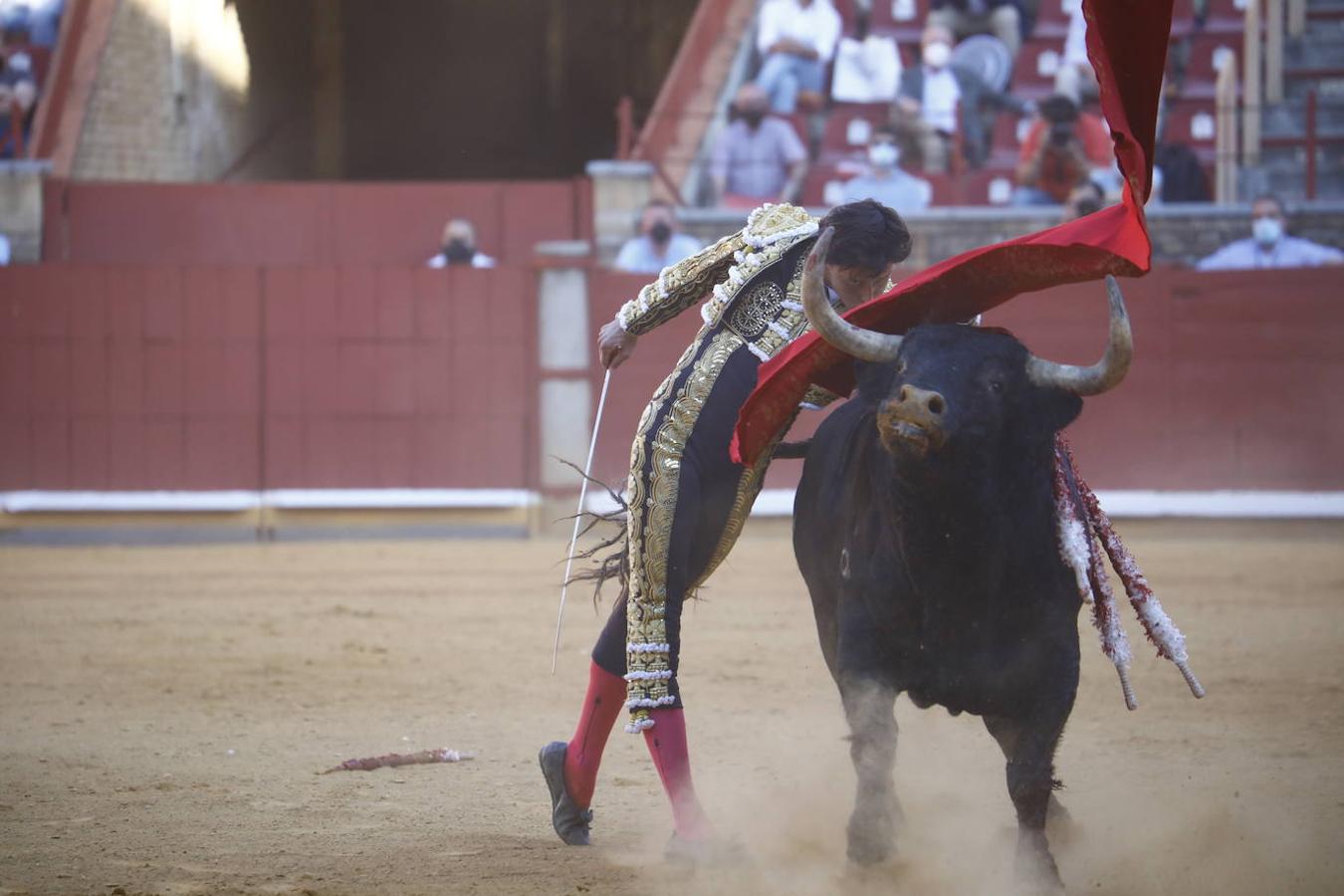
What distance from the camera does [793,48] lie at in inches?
423

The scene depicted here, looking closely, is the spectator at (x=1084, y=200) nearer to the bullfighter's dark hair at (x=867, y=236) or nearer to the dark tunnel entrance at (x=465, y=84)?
the bullfighter's dark hair at (x=867, y=236)

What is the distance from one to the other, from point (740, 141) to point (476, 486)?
98.8 inches

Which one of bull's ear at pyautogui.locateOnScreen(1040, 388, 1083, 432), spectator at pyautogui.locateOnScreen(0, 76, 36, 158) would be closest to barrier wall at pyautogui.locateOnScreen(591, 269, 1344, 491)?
spectator at pyautogui.locateOnScreen(0, 76, 36, 158)

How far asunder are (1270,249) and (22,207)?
710 centimetres

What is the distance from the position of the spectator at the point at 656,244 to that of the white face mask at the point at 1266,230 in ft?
9.95

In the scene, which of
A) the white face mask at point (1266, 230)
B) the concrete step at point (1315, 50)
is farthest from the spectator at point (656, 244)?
the concrete step at point (1315, 50)

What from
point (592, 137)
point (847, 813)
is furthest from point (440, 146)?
point (847, 813)

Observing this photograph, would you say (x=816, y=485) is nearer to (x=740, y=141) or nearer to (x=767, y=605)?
(x=767, y=605)

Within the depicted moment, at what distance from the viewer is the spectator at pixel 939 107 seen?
33.8 ft

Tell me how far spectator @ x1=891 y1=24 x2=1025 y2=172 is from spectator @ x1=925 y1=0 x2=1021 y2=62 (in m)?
0.36

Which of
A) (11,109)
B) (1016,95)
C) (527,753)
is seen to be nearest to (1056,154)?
(1016,95)

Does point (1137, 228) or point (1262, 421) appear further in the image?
point (1262, 421)

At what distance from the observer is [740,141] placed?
10055 mm

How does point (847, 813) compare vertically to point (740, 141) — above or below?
below
